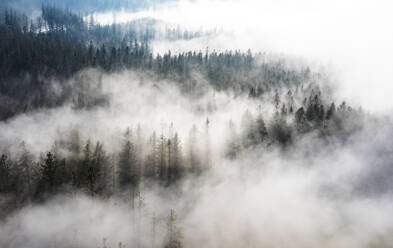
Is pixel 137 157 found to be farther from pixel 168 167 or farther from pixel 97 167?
pixel 97 167

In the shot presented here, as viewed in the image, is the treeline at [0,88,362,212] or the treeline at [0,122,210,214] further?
the treeline at [0,88,362,212]

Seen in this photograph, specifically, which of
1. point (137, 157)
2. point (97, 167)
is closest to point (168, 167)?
point (137, 157)

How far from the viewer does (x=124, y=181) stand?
9588cm

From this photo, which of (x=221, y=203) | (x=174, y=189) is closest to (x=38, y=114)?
(x=174, y=189)

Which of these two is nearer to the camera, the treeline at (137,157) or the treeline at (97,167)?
the treeline at (97,167)

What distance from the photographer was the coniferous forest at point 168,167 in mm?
81062

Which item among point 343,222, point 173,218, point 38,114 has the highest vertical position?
point 38,114

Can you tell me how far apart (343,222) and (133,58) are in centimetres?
14840

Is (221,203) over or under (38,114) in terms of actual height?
under

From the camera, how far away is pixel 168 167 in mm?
102812

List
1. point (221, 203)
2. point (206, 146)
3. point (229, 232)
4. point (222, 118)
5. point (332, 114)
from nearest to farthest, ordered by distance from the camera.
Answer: point (229, 232) → point (221, 203) → point (206, 146) → point (332, 114) → point (222, 118)

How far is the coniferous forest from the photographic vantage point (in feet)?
266

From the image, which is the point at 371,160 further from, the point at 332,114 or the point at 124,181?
the point at 124,181

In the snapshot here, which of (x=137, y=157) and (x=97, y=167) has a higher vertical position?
(x=97, y=167)
